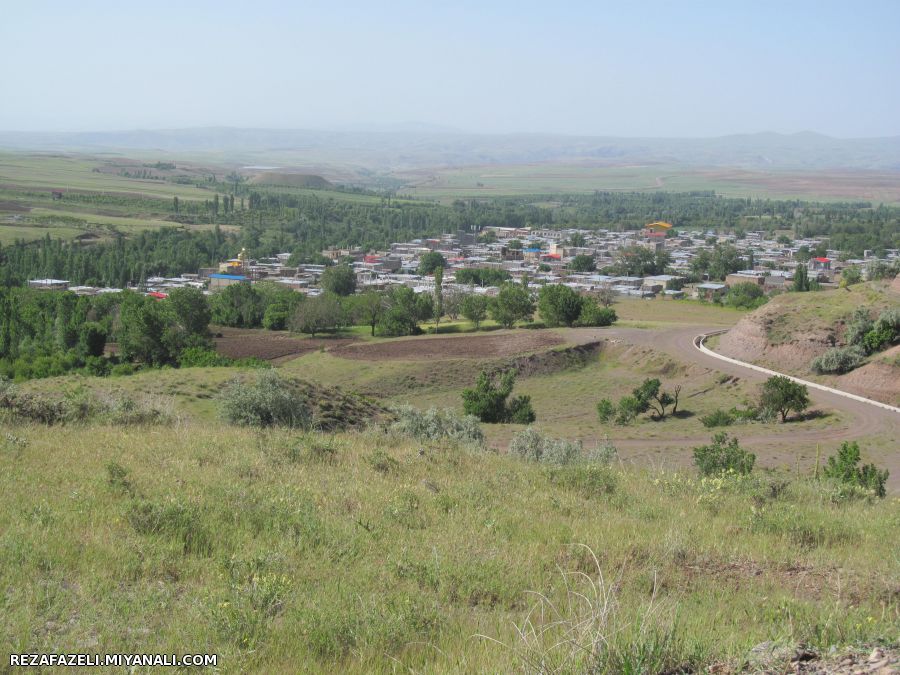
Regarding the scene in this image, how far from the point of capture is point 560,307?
48000 millimetres

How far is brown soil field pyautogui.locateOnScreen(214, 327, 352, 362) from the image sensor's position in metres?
43.6

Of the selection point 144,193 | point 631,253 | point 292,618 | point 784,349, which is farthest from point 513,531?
point 144,193

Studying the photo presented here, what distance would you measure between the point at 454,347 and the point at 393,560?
36.3m

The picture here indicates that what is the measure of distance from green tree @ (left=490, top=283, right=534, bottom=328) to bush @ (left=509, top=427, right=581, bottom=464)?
33.2m

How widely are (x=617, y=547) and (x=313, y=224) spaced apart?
389ft

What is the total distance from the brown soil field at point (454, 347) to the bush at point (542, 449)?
878 inches

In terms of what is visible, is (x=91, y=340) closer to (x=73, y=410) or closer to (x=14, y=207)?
(x=73, y=410)

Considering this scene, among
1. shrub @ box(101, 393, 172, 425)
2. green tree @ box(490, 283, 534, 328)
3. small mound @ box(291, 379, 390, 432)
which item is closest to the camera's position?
shrub @ box(101, 393, 172, 425)

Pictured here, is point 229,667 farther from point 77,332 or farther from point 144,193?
point 144,193

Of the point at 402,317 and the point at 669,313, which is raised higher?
the point at 669,313

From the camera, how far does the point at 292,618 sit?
4.51 metres

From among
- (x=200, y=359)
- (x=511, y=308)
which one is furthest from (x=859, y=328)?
(x=200, y=359)

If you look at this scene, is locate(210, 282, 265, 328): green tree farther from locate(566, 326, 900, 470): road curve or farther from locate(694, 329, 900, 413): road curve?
locate(694, 329, 900, 413): road curve

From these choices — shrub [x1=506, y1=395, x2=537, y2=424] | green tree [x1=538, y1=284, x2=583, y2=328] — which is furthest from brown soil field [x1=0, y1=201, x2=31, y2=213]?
shrub [x1=506, y1=395, x2=537, y2=424]
